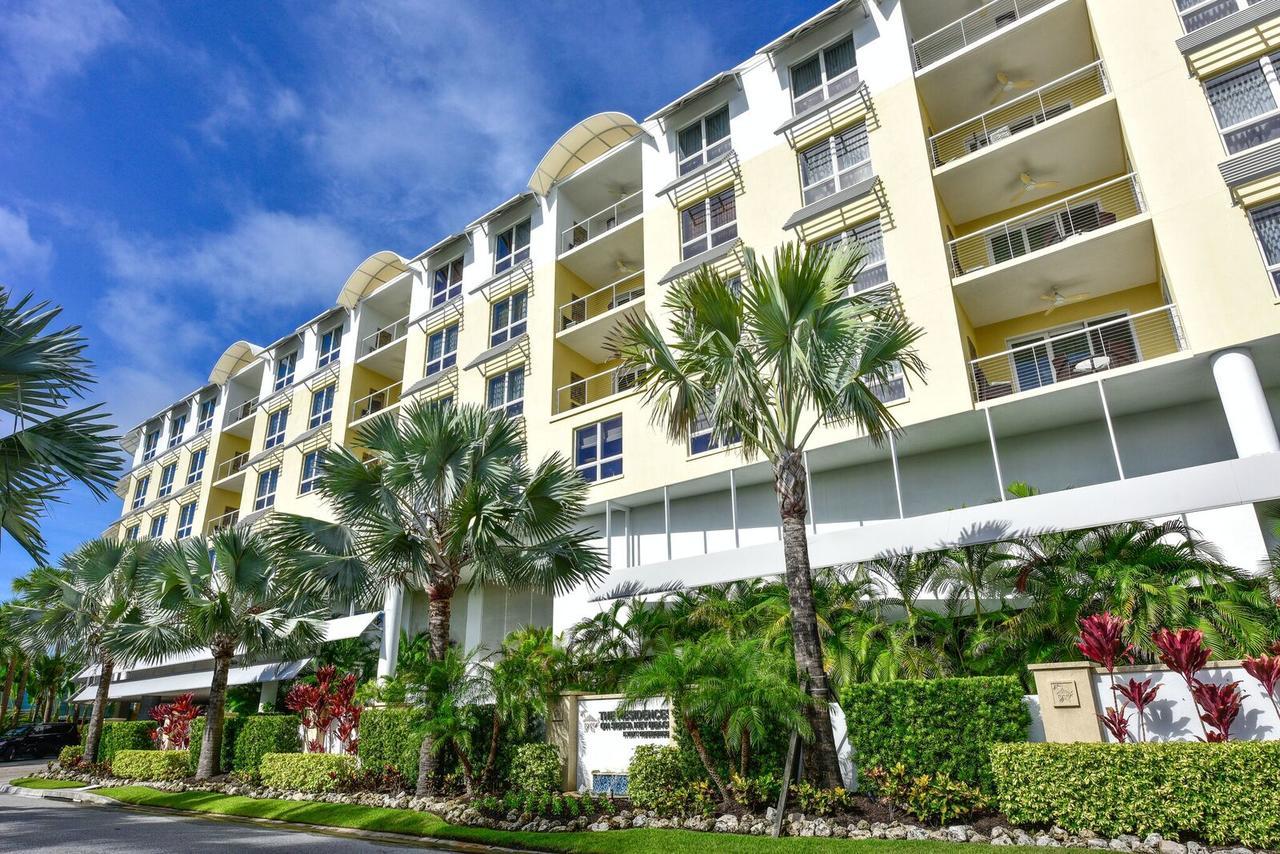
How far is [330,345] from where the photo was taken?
35625 mm

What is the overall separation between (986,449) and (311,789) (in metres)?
17.4

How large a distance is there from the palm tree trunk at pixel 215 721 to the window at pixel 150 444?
32.6 meters

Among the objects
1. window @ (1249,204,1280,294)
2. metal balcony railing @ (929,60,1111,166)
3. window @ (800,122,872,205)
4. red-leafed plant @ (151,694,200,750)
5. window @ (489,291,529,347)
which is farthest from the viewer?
window @ (489,291,529,347)

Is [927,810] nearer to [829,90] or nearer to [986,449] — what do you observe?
[986,449]

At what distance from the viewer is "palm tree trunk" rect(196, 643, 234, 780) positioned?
20.2 m

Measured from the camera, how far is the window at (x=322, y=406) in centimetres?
3375

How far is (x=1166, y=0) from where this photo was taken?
16406 millimetres

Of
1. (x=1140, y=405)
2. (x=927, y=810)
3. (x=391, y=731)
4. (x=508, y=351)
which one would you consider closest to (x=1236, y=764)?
(x=927, y=810)

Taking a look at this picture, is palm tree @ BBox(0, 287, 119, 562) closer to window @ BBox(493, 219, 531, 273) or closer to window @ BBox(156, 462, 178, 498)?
window @ BBox(493, 219, 531, 273)

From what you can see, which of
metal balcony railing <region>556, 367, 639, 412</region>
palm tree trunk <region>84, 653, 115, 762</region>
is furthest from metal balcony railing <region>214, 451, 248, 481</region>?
metal balcony railing <region>556, 367, 639, 412</region>

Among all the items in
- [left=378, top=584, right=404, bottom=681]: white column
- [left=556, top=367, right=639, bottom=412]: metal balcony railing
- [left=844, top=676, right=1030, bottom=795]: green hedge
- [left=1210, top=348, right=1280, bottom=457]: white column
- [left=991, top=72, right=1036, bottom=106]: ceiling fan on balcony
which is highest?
[left=991, top=72, right=1036, bottom=106]: ceiling fan on balcony

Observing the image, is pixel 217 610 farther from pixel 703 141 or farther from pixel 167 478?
pixel 167 478

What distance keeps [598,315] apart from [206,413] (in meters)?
29.2

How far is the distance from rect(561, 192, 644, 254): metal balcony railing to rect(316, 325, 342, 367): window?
13.9 m
